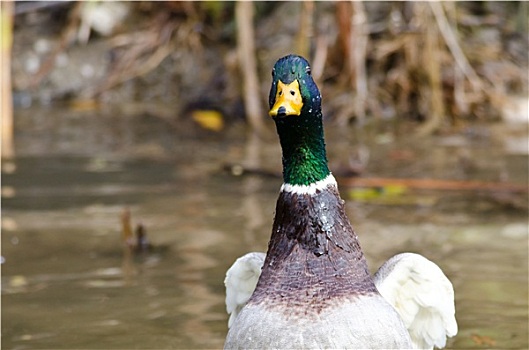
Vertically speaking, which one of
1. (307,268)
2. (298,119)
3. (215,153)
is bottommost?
(307,268)

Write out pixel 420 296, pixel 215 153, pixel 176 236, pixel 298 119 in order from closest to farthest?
pixel 298 119
pixel 420 296
pixel 176 236
pixel 215 153

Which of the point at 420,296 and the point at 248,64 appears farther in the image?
the point at 248,64

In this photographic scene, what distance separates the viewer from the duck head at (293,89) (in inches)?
138

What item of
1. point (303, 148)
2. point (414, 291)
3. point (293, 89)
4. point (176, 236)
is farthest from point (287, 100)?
point (176, 236)

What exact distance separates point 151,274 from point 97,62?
20.0 ft

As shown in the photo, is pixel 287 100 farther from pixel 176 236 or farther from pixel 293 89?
pixel 176 236

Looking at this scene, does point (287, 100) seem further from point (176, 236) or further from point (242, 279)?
point (176, 236)

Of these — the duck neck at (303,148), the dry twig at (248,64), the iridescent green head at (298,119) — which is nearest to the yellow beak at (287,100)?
the iridescent green head at (298,119)

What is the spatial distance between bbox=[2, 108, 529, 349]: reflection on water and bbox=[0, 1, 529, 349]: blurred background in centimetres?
2

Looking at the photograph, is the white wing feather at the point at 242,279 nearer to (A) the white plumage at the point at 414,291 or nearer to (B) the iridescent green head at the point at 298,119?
(A) the white plumage at the point at 414,291

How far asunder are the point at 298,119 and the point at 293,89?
0.42 feet

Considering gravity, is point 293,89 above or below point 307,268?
above

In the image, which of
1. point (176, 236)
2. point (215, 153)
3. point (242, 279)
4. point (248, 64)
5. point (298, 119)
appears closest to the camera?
point (298, 119)

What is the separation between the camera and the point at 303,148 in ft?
12.1
